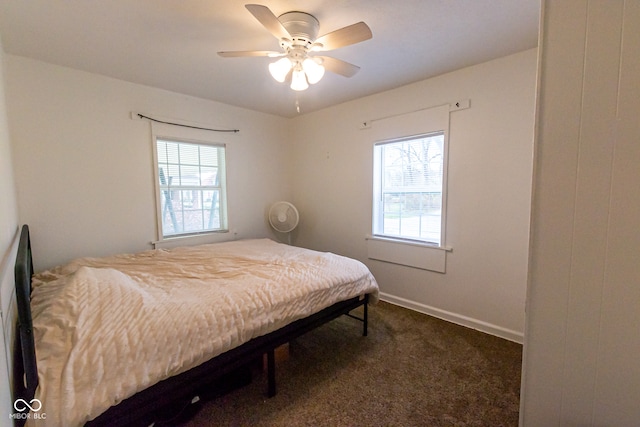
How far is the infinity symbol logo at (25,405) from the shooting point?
37.0 inches

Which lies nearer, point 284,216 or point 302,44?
point 302,44

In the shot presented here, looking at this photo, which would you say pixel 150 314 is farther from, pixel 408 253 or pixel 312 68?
pixel 408 253

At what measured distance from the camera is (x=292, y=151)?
427 cm

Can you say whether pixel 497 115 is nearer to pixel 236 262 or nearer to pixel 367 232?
pixel 367 232

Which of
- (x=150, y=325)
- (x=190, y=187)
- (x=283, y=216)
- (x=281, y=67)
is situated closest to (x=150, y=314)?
(x=150, y=325)

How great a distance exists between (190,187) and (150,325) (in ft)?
7.62

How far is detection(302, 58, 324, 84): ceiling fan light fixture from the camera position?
1758 mm

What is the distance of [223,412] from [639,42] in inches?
91.6

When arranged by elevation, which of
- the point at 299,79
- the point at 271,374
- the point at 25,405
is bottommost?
the point at 271,374

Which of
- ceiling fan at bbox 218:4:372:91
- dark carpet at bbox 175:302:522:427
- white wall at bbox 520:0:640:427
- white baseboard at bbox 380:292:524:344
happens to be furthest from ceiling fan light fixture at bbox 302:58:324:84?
white baseboard at bbox 380:292:524:344

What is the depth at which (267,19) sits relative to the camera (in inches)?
56.8

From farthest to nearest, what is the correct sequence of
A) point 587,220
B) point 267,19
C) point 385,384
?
point 385,384 < point 267,19 < point 587,220

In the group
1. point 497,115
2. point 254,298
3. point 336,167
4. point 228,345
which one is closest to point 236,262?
point 254,298

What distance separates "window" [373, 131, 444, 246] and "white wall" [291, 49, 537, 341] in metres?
0.13
